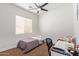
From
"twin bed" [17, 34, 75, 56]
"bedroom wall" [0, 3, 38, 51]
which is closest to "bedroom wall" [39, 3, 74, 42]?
"twin bed" [17, 34, 75, 56]

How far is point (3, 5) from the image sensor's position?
1.14 metres

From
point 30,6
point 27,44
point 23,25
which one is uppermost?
point 30,6

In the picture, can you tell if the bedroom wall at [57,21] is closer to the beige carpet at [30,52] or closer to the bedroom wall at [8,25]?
the beige carpet at [30,52]

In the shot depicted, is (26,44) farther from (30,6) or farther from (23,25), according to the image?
(30,6)

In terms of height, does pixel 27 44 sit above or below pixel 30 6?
below

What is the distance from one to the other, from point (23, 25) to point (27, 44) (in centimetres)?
24

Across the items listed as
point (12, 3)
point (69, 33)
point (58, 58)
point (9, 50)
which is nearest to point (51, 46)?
point (58, 58)

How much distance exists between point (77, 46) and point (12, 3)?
3.09ft

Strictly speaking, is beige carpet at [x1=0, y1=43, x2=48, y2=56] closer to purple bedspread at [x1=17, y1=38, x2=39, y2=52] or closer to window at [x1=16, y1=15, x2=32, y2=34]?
purple bedspread at [x1=17, y1=38, x2=39, y2=52]

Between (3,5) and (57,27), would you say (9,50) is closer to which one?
(3,5)

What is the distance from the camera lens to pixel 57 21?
122 centimetres

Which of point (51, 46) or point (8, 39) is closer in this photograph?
point (8, 39)

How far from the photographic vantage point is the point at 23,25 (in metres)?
1.18

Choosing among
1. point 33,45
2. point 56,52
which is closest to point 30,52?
point 33,45
